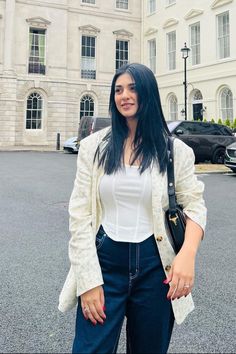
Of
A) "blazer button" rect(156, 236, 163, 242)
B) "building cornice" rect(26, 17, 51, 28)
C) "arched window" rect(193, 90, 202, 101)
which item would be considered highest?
"building cornice" rect(26, 17, 51, 28)

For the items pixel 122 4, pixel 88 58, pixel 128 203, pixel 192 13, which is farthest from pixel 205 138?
pixel 122 4

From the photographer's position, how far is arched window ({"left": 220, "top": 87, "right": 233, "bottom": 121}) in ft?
90.7

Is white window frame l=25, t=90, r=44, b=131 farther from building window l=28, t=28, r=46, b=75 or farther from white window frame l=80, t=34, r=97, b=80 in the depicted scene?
white window frame l=80, t=34, r=97, b=80

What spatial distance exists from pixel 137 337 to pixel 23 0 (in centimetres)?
3496

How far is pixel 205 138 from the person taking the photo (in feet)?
56.3

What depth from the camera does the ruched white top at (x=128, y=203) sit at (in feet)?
6.01

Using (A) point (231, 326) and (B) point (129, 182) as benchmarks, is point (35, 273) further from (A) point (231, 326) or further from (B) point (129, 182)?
(B) point (129, 182)

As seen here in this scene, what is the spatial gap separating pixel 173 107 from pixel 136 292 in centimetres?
3212

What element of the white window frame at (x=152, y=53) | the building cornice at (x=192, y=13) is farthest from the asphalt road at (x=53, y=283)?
the white window frame at (x=152, y=53)

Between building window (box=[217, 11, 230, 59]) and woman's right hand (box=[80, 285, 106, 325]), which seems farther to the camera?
building window (box=[217, 11, 230, 59])

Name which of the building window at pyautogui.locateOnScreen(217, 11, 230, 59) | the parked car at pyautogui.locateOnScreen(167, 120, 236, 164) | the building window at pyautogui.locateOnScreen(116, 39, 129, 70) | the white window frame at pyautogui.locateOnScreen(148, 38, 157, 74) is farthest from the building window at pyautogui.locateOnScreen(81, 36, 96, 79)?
the parked car at pyautogui.locateOnScreen(167, 120, 236, 164)

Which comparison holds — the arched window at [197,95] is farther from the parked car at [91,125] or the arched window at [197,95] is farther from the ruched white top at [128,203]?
the ruched white top at [128,203]

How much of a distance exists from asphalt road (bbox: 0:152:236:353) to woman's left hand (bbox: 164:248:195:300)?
1.22 meters

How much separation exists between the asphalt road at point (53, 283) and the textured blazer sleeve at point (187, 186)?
4.52ft
